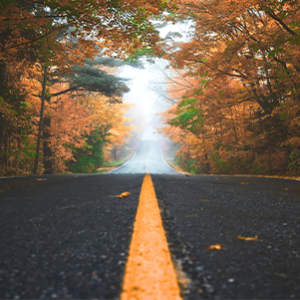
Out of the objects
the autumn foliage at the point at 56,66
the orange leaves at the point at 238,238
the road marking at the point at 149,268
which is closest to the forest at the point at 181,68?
the autumn foliage at the point at 56,66

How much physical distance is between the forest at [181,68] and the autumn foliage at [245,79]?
0.15ft

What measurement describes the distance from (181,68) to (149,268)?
474 inches

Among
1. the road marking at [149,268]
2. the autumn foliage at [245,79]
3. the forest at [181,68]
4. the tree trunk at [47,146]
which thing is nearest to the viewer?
the road marking at [149,268]

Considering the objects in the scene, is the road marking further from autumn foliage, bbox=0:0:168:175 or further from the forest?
the forest

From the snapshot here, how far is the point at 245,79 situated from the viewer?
12.4 metres

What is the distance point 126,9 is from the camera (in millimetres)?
6043

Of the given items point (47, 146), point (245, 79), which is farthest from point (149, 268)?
point (47, 146)

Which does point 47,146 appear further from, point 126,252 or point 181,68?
point 126,252

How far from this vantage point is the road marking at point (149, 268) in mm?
843

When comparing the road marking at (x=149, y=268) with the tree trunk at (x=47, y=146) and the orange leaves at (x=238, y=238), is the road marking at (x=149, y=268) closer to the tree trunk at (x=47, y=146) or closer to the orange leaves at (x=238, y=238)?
the orange leaves at (x=238, y=238)

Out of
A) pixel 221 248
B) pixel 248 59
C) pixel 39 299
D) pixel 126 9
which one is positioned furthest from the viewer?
pixel 248 59

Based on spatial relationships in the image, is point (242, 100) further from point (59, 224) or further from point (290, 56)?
point (59, 224)

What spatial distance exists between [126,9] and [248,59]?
5834 mm

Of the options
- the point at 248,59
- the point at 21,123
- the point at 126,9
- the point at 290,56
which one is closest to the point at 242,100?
the point at 248,59
